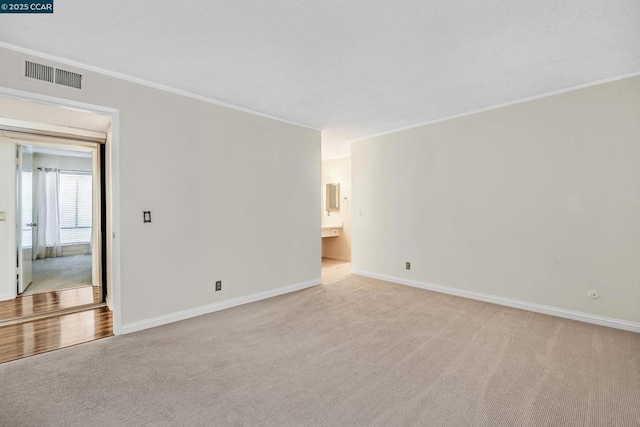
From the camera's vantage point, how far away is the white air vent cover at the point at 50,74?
2424 mm

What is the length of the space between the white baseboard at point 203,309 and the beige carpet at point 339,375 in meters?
0.12

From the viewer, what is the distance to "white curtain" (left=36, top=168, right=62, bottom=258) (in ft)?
15.3

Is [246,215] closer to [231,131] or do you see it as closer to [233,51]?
[231,131]

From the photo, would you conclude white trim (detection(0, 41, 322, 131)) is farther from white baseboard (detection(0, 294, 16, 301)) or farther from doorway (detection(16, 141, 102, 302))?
white baseboard (detection(0, 294, 16, 301))

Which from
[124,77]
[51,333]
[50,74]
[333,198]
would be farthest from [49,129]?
[333,198]

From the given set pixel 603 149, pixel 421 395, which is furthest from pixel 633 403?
pixel 603 149

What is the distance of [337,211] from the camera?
7.09m

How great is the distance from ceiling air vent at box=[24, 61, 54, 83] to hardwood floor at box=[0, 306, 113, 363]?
93.7 inches

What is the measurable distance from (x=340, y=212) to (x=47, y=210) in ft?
18.0

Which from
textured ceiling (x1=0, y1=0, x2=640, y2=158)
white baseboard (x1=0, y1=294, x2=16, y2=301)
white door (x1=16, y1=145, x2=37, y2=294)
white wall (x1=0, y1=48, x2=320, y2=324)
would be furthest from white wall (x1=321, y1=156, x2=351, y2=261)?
white baseboard (x1=0, y1=294, x2=16, y2=301)

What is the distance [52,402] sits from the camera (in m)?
1.87

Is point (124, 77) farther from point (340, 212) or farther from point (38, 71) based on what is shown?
point (340, 212)

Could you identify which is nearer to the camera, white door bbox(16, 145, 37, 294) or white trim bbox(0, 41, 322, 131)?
white trim bbox(0, 41, 322, 131)

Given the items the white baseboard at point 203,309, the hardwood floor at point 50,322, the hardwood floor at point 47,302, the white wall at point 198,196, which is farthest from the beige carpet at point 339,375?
the hardwood floor at point 47,302
